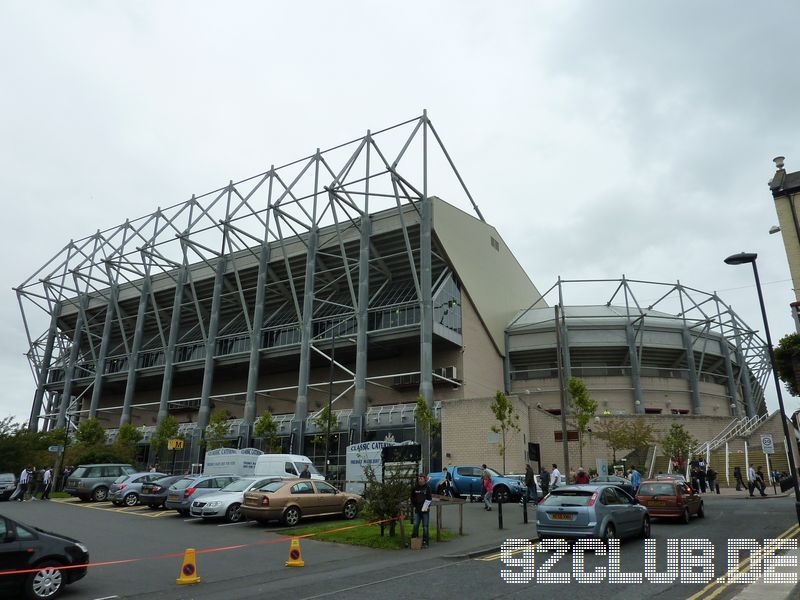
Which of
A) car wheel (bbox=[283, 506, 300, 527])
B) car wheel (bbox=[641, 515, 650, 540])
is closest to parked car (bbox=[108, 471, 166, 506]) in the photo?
car wheel (bbox=[283, 506, 300, 527])

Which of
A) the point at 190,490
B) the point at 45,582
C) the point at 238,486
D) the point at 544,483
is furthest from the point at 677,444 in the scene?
the point at 45,582

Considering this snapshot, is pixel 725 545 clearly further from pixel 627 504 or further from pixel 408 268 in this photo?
pixel 408 268

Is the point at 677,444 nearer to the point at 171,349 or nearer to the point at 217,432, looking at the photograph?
the point at 217,432

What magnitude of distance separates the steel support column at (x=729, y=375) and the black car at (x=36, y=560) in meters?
56.4

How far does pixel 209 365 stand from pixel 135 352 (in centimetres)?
1118

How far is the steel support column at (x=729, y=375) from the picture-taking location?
53147 millimetres

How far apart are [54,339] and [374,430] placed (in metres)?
48.0

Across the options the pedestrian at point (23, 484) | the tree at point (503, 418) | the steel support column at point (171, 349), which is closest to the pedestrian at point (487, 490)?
the tree at point (503, 418)

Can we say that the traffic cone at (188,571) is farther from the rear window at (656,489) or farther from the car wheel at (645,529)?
the rear window at (656,489)

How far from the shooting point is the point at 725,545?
13016 millimetres

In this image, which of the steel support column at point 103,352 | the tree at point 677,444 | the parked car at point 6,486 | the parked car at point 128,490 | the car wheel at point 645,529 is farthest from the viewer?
the steel support column at point 103,352

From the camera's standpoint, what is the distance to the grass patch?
47.7ft

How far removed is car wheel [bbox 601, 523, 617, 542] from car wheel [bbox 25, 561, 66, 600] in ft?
34.2

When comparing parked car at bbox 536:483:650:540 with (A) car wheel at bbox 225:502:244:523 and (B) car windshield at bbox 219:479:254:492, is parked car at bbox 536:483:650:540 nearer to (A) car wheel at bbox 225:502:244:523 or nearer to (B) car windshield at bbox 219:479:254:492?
(A) car wheel at bbox 225:502:244:523
